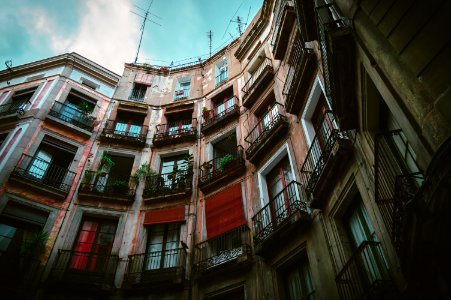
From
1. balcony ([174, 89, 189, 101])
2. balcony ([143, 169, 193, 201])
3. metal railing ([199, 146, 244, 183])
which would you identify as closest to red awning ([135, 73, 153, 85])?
balcony ([174, 89, 189, 101])

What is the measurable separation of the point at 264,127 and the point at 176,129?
629 cm

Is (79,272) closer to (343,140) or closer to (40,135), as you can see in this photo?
(40,135)

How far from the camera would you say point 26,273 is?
36.9ft

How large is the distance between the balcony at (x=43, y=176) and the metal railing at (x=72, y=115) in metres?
2.85

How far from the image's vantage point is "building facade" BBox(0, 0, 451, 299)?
451 centimetres

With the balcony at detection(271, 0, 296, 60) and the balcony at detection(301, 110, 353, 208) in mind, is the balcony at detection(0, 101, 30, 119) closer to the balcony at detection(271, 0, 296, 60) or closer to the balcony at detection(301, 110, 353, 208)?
the balcony at detection(271, 0, 296, 60)

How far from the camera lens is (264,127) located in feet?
46.6

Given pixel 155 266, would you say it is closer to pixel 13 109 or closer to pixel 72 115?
pixel 72 115

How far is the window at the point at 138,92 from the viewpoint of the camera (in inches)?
817

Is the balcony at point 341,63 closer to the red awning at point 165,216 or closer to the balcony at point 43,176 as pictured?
the red awning at point 165,216

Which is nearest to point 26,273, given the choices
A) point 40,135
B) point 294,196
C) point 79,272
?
point 79,272

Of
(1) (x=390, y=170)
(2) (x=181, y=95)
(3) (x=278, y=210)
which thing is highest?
(2) (x=181, y=95)

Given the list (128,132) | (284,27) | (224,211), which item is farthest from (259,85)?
(128,132)

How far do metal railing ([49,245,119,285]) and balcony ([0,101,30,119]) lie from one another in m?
8.07
